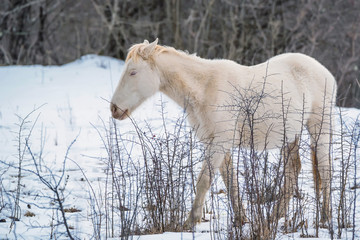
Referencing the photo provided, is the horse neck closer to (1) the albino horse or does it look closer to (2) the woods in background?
(1) the albino horse

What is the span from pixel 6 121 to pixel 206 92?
4762mm

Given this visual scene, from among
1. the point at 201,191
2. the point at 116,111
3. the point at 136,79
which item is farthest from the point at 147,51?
the point at 201,191

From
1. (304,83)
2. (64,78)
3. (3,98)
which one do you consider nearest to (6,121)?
(3,98)

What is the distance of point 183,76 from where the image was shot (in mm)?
Result: 5152

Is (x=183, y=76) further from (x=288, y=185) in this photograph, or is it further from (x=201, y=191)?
(x=288, y=185)

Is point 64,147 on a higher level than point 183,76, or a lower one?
lower

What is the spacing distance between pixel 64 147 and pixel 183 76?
10.1 feet

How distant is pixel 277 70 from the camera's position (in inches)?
216

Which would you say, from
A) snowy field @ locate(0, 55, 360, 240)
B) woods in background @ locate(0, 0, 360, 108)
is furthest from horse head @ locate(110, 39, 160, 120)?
woods in background @ locate(0, 0, 360, 108)

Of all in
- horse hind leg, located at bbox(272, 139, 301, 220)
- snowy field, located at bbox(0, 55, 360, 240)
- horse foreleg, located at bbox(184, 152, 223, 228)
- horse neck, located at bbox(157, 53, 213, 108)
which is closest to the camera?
horse hind leg, located at bbox(272, 139, 301, 220)

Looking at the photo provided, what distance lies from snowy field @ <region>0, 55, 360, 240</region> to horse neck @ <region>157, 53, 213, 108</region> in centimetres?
47

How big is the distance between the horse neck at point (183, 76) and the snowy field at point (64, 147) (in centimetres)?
47

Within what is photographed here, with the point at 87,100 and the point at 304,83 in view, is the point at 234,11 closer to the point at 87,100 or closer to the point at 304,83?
the point at 87,100

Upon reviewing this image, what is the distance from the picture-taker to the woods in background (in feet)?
48.9
